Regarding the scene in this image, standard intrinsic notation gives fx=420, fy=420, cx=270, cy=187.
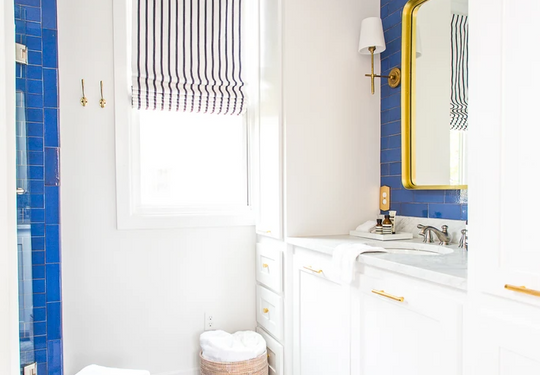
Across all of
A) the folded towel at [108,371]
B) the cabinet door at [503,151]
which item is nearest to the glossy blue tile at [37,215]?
the folded towel at [108,371]

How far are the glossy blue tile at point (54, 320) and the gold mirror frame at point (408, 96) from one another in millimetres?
1815

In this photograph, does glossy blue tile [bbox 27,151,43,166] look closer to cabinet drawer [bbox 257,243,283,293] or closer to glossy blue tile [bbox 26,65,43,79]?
glossy blue tile [bbox 26,65,43,79]

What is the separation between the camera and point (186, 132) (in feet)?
8.25

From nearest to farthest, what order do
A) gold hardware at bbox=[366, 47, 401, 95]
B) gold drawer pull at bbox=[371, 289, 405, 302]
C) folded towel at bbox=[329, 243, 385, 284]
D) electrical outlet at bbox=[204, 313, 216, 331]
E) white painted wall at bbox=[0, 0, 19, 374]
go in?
1. white painted wall at bbox=[0, 0, 19, 374]
2. gold drawer pull at bbox=[371, 289, 405, 302]
3. folded towel at bbox=[329, 243, 385, 284]
4. gold hardware at bbox=[366, 47, 401, 95]
5. electrical outlet at bbox=[204, 313, 216, 331]

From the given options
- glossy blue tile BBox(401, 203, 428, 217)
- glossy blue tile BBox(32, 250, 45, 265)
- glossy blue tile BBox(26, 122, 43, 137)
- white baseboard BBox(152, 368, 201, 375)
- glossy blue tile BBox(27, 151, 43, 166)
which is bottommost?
white baseboard BBox(152, 368, 201, 375)

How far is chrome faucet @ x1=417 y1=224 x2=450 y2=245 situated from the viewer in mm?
1863

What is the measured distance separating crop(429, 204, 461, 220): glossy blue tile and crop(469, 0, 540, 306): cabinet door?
816mm

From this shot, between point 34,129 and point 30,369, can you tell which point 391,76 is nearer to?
point 34,129

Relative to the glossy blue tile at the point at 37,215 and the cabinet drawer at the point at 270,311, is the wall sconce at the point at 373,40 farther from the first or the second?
the glossy blue tile at the point at 37,215

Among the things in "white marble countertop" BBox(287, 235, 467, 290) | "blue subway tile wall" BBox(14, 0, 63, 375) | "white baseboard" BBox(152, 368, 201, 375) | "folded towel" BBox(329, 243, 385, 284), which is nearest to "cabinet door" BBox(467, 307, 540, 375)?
"white marble countertop" BBox(287, 235, 467, 290)

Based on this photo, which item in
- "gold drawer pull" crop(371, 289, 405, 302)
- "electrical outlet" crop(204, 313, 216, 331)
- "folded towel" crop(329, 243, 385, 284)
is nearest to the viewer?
"gold drawer pull" crop(371, 289, 405, 302)

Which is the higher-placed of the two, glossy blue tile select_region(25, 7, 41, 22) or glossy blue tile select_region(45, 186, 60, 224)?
glossy blue tile select_region(25, 7, 41, 22)

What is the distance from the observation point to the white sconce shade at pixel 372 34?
84.4 inches

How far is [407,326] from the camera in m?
1.39
